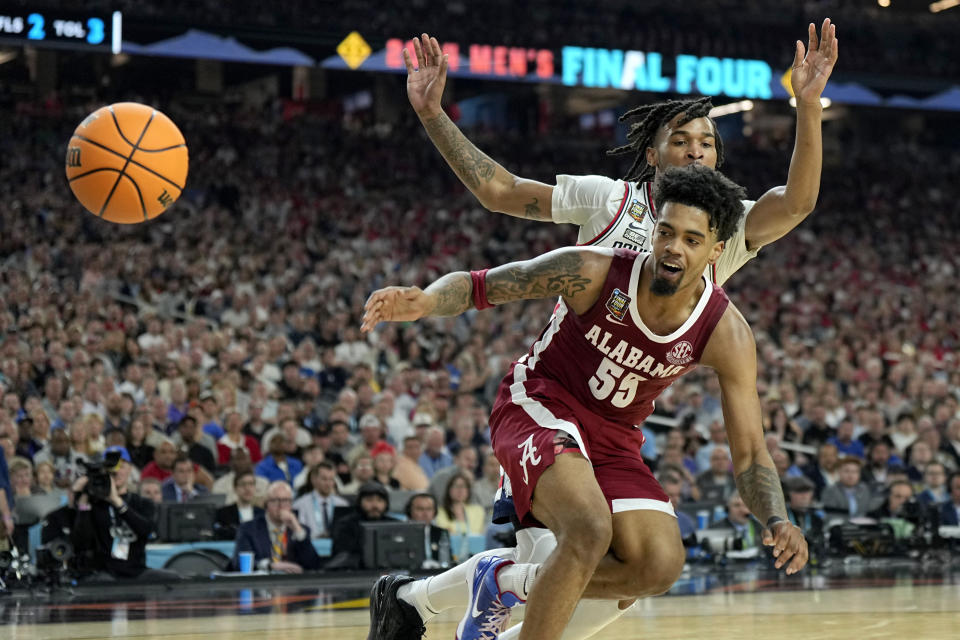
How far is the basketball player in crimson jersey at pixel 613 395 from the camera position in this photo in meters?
4.21

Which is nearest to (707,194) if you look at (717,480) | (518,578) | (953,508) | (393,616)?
(518,578)

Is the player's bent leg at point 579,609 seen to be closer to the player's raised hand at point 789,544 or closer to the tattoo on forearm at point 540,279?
the player's raised hand at point 789,544

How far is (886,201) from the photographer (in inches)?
955

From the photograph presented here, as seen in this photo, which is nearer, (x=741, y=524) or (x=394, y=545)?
(x=394, y=545)

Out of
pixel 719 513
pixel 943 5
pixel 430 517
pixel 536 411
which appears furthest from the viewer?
pixel 943 5

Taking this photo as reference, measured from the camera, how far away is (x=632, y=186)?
5270mm

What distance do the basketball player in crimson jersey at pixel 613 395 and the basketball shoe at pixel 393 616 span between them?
765 mm

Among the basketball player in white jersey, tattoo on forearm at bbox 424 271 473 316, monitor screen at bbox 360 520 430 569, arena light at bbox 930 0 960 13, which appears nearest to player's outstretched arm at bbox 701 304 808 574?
the basketball player in white jersey

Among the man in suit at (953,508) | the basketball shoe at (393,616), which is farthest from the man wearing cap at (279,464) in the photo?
the man in suit at (953,508)

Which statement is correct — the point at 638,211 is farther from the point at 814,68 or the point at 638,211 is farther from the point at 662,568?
the point at 662,568

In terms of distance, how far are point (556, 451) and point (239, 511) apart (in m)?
5.88

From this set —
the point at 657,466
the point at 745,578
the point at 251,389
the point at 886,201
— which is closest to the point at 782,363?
the point at 657,466

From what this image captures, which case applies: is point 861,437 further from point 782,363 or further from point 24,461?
point 24,461

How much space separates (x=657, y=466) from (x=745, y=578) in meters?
1.66
